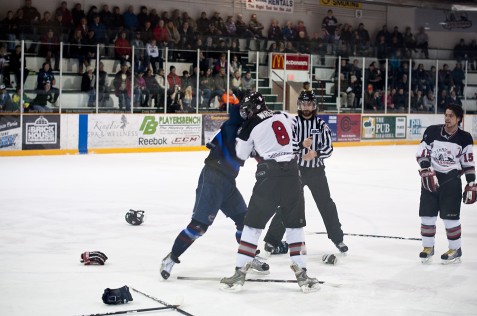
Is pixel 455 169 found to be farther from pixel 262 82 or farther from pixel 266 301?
pixel 262 82

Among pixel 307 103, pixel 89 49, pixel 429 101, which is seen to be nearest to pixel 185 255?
pixel 307 103

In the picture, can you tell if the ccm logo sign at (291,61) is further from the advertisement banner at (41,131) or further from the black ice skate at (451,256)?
the black ice skate at (451,256)

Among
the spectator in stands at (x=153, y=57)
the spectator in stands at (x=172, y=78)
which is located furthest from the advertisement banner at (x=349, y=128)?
the spectator in stands at (x=153, y=57)

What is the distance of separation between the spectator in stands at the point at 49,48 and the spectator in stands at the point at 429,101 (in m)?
11.3

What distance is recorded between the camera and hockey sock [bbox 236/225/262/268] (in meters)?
5.63

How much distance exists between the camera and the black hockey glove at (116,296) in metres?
5.08

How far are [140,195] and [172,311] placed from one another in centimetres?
601

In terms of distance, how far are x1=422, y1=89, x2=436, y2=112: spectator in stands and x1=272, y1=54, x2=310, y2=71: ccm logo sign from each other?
4.05 meters

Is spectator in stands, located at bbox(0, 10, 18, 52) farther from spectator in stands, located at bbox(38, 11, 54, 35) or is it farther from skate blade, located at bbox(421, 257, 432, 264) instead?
skate blade, located at bbox(421, 257, 432, 264)

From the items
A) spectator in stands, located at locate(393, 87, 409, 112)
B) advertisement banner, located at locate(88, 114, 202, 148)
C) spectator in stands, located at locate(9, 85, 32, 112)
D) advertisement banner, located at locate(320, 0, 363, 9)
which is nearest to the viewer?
spectator in stands, located at locate(9, 85, 32, 112)

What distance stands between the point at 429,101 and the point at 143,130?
9.81 meters

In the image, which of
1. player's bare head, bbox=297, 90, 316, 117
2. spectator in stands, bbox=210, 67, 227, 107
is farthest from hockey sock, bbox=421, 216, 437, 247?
spectator in stands, bbox=210, 67, 227, 107

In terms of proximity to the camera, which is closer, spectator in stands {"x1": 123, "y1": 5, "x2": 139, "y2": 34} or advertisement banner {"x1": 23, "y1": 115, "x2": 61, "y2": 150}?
advertisement banner {"x1": 23, "y1": 115, "x2": 61, "y2": 150}

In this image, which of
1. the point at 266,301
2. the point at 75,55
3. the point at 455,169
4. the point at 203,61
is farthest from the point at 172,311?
the point at 203,61
